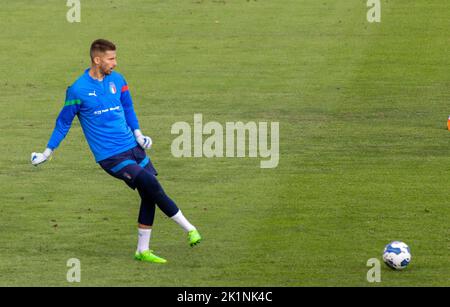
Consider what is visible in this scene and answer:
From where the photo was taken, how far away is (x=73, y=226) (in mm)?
17250

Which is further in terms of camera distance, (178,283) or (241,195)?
(241,195)

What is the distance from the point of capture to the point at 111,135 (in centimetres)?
1542

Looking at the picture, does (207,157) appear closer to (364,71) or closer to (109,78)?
(109,78)

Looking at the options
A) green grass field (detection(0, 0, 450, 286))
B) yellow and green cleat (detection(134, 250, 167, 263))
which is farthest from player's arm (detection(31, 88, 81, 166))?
yellow and green cleat (detection(134, 250, 167, 263))

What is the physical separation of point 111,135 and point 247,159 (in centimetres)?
629

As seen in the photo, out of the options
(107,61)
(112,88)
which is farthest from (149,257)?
(107,61)

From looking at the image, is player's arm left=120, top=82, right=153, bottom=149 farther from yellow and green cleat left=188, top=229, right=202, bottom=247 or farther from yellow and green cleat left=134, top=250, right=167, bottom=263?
yellow and green cleat left=134, top=250, right=167, bottom=263

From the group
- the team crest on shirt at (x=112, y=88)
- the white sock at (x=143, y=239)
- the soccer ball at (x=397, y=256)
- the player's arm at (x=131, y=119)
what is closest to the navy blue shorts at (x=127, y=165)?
the player's arm at (x=131, y=119)

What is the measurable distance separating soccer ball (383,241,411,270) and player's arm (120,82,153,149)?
3.20m

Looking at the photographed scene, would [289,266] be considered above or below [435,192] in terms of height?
below

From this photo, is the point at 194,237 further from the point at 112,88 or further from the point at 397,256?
the point at 397,256

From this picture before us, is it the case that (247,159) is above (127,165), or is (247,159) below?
above

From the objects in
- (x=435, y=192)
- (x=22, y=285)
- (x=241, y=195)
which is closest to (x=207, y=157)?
(x=241, y=195)

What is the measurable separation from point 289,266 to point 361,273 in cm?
90
